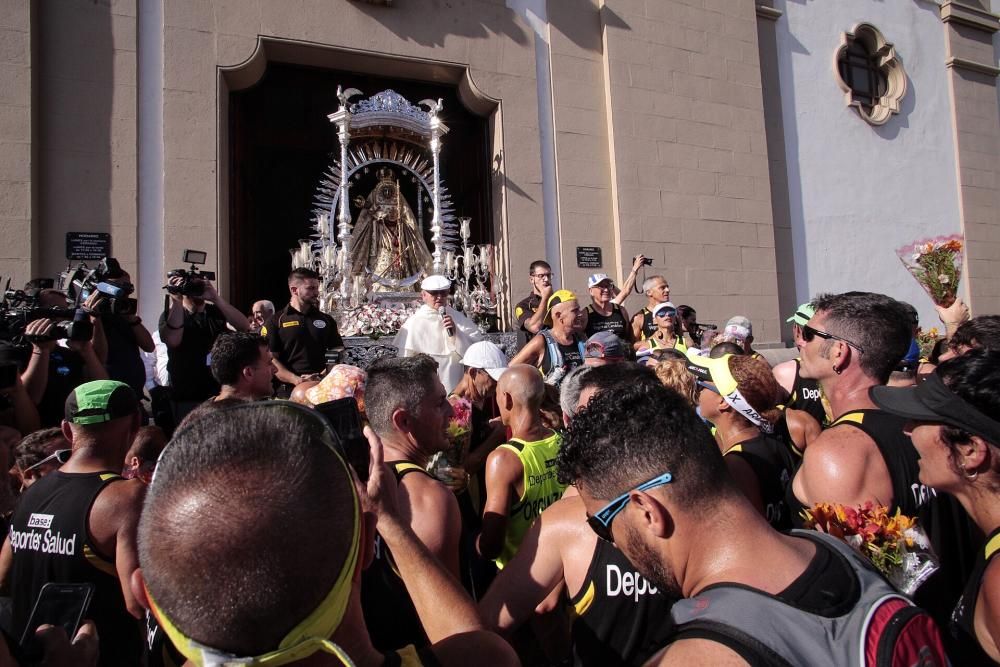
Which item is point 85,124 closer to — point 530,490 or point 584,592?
point 530,490

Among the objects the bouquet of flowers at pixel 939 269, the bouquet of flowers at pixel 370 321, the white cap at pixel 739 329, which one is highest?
the bouquet of flowers at pixel 939 269

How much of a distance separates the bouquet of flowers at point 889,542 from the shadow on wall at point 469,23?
8.45m

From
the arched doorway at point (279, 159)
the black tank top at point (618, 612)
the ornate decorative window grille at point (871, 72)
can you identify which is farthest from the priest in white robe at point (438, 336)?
the ornate decorative window grille at point (871, 72)

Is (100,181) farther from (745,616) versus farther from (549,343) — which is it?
(745,616)

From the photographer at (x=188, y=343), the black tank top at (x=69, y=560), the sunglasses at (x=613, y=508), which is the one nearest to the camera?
the sunglasses at (x=613, y=508)

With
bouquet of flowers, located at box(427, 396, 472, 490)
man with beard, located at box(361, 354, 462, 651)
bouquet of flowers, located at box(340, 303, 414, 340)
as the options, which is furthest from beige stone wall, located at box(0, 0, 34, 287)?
man with beard, located at box(361, 354, 462, 651)

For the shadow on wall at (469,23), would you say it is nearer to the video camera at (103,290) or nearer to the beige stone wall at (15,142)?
the beige stone wall at (15,142)

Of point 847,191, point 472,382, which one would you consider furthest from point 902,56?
point 472,382

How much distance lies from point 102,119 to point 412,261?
12.8 ft

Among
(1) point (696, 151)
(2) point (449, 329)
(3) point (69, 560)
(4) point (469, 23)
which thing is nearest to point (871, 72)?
(1) point (696, 151)

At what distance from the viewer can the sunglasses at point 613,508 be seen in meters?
1.53

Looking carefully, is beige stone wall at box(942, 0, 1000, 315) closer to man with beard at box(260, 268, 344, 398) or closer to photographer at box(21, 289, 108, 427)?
man with beard at box(260, 268, 344, 398)

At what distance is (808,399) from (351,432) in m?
3.48

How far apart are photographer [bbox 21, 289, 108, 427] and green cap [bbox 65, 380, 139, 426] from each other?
193 centimetres
